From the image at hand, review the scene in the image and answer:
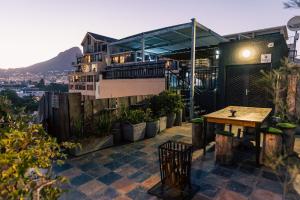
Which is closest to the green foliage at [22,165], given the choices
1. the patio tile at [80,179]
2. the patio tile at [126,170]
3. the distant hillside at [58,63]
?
the patio tile at [80,179]

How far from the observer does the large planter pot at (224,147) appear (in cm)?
325

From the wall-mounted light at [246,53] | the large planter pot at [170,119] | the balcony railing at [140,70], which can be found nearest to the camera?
the large planter pot at [170,119]

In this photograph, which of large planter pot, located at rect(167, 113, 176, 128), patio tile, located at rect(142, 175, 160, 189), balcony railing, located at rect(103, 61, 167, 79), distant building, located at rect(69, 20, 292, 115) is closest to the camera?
patio tile, located at rect(142, 175, 160, 189)

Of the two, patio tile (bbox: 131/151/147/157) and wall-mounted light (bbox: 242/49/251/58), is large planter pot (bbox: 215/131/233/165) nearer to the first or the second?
patio tile (bbox: 131/151/147/157)

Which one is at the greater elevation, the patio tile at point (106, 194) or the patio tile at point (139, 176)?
the patio tile at point (106, 194)

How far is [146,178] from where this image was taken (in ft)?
9.43

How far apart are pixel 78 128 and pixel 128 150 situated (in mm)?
1261

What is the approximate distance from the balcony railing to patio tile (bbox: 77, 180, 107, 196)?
16.9 feet

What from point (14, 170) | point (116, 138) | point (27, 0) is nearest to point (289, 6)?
point (14, 170)

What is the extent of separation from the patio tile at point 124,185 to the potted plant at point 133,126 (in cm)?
183

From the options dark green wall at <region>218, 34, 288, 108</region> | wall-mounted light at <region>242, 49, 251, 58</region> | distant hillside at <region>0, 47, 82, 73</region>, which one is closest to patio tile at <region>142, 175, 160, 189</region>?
dark green wall at <region>218, 34, 288, 108</region>

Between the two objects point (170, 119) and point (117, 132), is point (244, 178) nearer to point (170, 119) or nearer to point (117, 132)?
point (117, 132)

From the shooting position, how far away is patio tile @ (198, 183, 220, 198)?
2.43m

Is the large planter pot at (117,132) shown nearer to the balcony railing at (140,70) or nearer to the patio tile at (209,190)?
the patio tile at (209,190)
